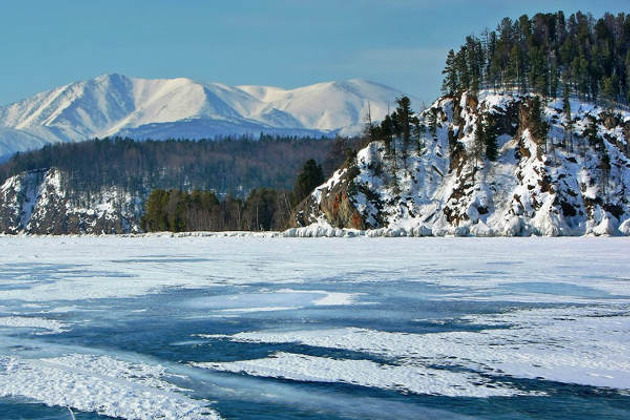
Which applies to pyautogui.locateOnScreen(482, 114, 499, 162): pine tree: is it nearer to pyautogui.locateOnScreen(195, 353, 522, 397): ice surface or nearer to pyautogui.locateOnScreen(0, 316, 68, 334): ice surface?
pyautogui.locateOnScreen(0, 316, 68, 334): ice surface

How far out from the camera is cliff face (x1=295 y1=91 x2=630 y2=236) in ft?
299

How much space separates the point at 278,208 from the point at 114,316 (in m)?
118

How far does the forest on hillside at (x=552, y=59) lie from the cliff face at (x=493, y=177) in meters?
7.84

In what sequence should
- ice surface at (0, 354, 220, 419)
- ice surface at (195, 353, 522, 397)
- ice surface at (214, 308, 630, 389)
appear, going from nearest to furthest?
ice surface at (0, 354, 220, 419), ice surface at (195, 353, 522, 397), ice surface at (214, 308, 630, 389)

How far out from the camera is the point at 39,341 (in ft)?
55.5

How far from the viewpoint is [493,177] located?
101812 mm

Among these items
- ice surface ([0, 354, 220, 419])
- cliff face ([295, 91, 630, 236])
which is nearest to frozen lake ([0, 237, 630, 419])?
ice surface ([0, 354, 220, 419])

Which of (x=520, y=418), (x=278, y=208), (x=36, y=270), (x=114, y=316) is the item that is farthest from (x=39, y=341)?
(x=278, y=208)

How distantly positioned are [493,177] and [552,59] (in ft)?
Answer: 112

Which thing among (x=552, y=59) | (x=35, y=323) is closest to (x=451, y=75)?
(x=552, y=59)

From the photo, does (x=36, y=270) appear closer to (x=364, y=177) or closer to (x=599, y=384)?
(x=599, y=384)

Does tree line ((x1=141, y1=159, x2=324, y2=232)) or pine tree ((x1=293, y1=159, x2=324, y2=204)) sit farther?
tree line ((x1=141, y1=159, x2=324, y2=232))

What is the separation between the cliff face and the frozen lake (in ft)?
206

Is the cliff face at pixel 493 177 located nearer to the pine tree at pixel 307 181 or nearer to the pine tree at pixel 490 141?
the pine tree at pixel 490 141
